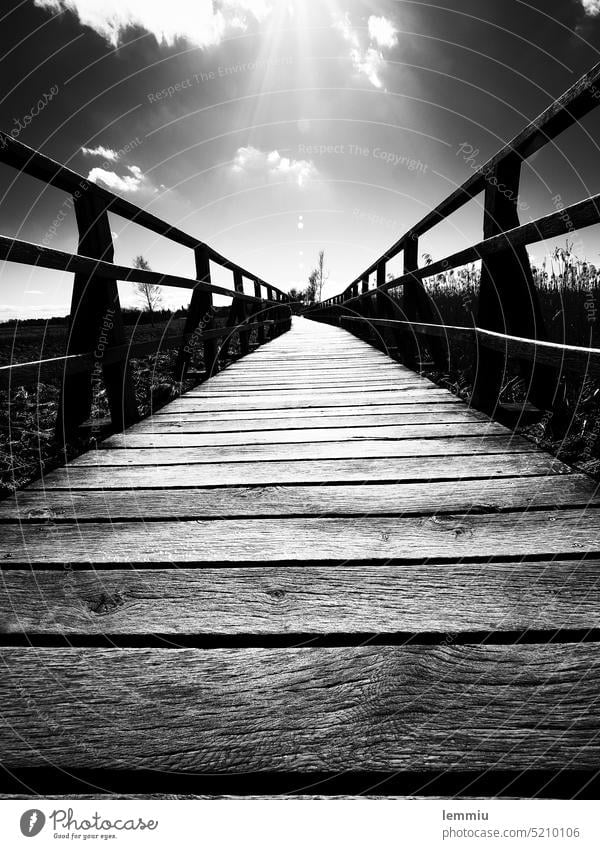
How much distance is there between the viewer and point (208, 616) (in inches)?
36.1

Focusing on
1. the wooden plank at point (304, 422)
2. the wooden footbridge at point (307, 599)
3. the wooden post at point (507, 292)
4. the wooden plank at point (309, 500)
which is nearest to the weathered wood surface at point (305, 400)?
the wooden plank at point (304, 422)

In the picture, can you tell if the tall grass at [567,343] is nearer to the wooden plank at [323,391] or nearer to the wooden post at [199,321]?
the wooden plank at [323,391]

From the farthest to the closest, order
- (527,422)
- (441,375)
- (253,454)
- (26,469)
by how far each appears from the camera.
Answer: (441,375), (26,469), (527,422), (253,454)

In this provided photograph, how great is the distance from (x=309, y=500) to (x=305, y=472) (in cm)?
25

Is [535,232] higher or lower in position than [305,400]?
higher

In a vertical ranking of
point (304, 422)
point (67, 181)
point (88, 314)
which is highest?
point (67, 181)

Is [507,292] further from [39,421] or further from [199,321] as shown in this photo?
[39,421]

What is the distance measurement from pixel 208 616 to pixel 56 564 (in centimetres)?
46

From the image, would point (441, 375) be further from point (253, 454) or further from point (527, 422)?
point (253, 454)

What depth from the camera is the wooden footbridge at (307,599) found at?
650 mm

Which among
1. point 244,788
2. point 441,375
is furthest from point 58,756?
point 441,375

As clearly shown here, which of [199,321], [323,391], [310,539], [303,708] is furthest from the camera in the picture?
[199,321]

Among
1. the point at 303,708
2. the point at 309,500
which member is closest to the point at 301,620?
the point at 303,708

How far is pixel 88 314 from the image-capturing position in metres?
2.17
